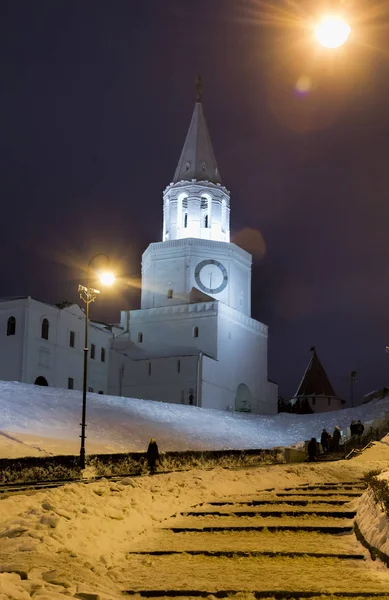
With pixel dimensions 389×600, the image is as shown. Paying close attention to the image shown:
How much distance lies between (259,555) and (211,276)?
50.7m

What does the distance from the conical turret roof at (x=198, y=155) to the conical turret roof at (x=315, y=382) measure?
88.2ft

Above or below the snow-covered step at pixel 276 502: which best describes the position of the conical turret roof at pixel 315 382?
above

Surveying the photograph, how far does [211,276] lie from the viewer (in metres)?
59.3

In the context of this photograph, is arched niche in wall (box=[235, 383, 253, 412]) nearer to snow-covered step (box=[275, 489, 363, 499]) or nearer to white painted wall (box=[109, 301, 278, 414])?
white painted wall (box=[109, 301, 278, 414])

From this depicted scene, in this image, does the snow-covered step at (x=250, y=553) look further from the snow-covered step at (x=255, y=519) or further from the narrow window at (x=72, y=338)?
the narrow window at (x=72, y=338)

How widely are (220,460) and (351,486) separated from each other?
432 inches

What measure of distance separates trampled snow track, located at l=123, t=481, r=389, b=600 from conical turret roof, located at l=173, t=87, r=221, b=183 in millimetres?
51410

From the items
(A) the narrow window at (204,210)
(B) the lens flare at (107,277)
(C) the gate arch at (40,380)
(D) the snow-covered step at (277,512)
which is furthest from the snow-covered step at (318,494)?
(A) the narrow window at (204,210)

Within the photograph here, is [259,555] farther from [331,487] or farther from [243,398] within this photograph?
[243,398]

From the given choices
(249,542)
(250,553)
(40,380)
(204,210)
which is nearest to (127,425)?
(40,380)

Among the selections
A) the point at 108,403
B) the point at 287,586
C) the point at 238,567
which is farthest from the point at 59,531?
the point at 108,403

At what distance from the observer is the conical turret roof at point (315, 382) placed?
78000mm

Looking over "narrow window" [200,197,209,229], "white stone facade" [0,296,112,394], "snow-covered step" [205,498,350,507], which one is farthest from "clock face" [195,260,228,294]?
"snow-covered step" [205,498,350,507]

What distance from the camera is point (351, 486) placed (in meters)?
14.7
